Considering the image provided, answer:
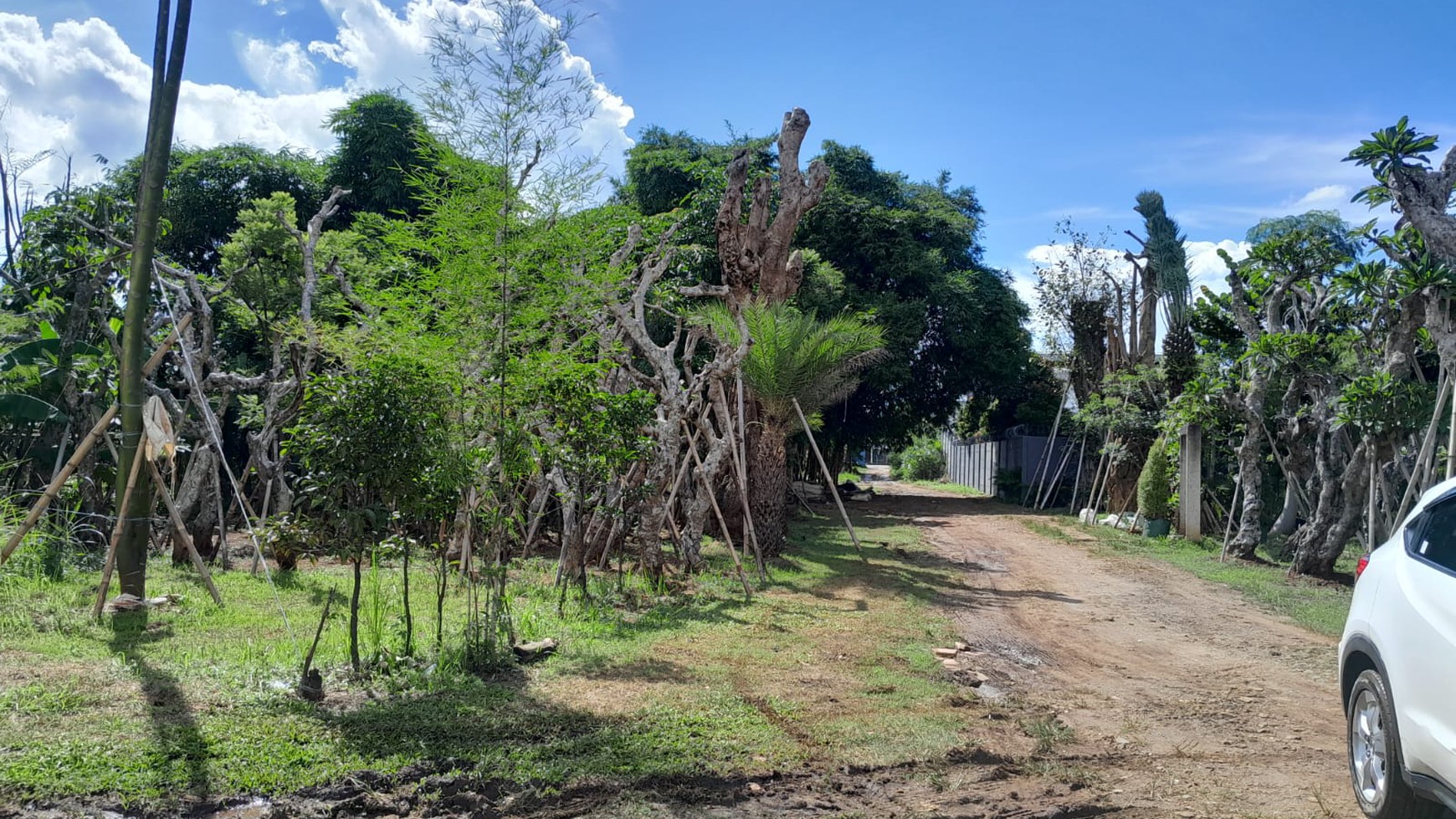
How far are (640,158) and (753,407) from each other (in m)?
12.5

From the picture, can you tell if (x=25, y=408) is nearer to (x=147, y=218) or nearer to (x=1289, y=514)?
(x=147, y=218)

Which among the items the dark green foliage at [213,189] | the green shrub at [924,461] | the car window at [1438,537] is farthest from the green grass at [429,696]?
the green shrub at [924,461]

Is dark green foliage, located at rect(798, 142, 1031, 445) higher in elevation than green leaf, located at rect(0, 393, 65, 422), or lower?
higher

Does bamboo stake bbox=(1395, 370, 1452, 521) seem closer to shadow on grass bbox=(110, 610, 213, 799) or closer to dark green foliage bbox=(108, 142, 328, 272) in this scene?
shadow on grass bbox=(110, 610, 213, 799)

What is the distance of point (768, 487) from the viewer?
47.2ft

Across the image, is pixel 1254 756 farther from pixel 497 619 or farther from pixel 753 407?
pixel 753 407

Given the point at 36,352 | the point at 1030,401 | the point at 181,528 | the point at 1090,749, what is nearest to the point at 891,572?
the point at 1090,749

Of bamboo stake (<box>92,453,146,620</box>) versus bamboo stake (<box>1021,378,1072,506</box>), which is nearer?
bamboo stake (<box>92,453,146,620</box>)

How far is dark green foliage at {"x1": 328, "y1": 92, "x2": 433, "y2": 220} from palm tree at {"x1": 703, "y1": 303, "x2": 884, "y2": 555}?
36.7ft

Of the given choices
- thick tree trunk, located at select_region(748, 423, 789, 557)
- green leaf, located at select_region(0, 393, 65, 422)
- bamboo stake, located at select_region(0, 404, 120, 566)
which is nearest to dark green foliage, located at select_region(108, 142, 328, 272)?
green leaf, located at select_region(0, 393, 65, 422)

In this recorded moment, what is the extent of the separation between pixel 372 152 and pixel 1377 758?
21968 mm

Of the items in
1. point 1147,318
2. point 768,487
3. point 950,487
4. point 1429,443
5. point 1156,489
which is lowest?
point 950,487

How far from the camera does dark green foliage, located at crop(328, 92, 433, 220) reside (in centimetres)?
2161

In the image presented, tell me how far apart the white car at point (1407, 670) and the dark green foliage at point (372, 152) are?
67.7 ft
